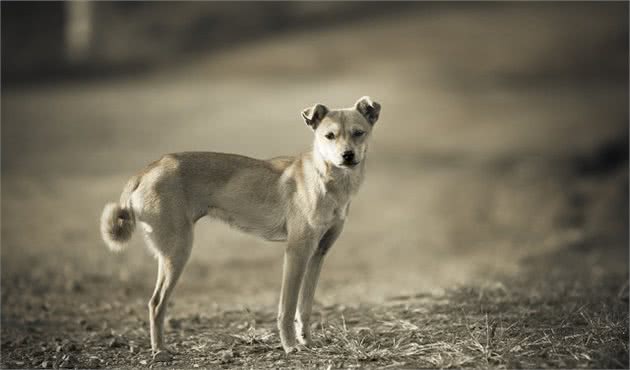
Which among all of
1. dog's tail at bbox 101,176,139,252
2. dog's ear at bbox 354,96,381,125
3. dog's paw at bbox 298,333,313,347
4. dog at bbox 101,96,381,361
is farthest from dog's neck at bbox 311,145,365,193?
dog's tail at bbox 101,176,139,252

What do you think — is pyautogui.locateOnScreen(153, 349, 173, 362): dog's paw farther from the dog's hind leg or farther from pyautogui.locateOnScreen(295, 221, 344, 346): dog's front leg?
pyautogui.locateOnScreen(295, 221, 344, 346): dog's front leg

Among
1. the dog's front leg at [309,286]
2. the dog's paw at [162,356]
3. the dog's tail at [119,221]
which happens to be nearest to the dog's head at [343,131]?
the dog's front leg at [309,286]

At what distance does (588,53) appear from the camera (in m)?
23.2

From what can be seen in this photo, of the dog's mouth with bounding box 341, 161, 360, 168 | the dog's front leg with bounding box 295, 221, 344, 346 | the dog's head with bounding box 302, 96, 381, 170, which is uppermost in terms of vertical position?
the dog's head with bounding box 302, 96, 381, 170

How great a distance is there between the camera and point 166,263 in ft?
20.7

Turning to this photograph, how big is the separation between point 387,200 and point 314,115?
29.2ft

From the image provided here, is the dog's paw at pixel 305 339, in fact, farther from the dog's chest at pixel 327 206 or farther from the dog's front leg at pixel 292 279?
the dog's chest at pixel 327 206

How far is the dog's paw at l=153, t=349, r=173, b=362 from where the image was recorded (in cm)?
627

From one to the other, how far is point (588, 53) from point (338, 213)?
19.6 metres

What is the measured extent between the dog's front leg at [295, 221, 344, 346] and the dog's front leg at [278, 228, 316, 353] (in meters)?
0.28

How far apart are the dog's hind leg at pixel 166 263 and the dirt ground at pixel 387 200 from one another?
31 cm

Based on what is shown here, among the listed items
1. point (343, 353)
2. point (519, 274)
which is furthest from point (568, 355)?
point (519, 274)

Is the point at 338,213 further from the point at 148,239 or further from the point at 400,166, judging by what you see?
the point at 400,166

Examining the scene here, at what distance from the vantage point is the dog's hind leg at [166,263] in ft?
20.6
